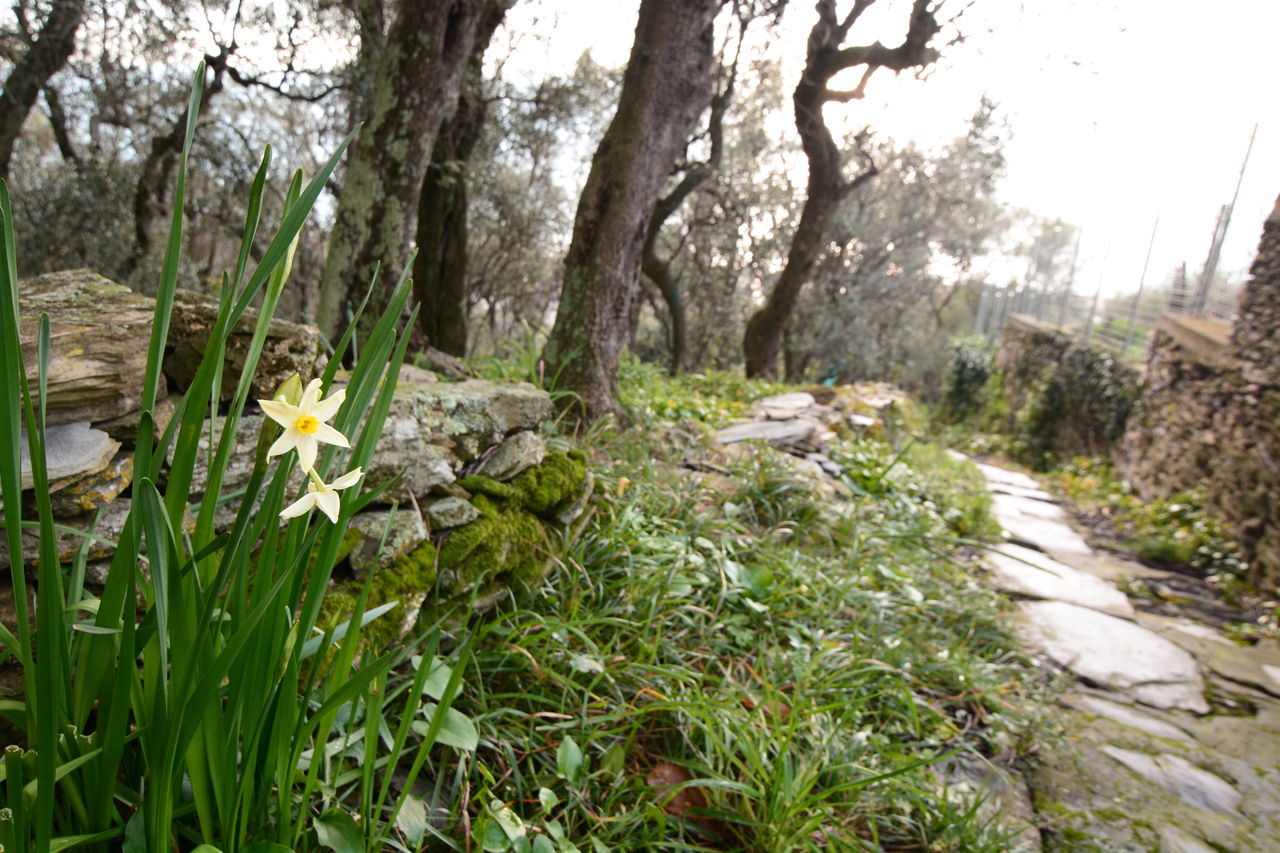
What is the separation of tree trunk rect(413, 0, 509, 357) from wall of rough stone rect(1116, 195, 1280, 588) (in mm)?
6257

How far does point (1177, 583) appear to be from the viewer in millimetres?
5062

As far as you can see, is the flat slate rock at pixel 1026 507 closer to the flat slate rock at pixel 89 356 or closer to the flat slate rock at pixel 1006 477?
the flat slate rock at pixel 1006 477

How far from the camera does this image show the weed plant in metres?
0.73

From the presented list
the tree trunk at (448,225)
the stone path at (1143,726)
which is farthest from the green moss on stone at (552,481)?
the tree trunk at (448,225)

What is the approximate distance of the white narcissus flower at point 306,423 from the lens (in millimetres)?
665

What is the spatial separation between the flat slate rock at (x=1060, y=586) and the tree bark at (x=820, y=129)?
4803 mm

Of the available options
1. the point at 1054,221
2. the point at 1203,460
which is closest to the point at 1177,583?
the point at 1203,460

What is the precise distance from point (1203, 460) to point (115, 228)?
10993 millimetres

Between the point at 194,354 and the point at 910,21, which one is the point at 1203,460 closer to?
the point at 910,21

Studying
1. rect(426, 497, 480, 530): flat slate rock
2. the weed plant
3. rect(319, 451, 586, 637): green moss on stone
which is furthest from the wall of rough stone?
the weed plant

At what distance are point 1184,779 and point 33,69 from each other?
9234mm

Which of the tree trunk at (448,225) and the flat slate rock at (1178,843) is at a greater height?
the tree trunk at (448,225)

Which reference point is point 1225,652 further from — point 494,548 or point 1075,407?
point 1075,407

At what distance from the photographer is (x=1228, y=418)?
589 centimetres
